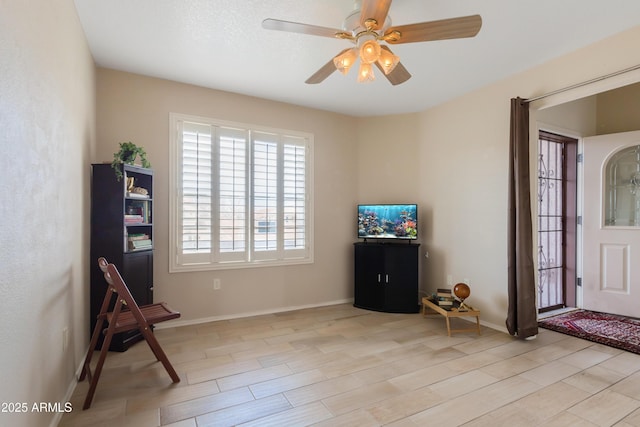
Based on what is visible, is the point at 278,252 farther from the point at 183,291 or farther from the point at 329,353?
the point at 329,353

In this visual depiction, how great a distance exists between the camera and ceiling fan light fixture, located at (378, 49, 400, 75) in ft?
6.16

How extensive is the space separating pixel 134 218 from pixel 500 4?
332 cm

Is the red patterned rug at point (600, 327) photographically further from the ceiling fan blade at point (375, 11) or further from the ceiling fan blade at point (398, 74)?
the ceiling fan blade at point (375, 11)

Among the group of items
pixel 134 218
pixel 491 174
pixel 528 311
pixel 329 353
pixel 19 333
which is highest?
pixel 491 174

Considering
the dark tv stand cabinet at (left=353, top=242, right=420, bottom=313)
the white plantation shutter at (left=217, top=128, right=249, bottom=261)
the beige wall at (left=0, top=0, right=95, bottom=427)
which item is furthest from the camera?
the dark tv stand cabinet at (left=353, top=242, right=420, bottom=313)

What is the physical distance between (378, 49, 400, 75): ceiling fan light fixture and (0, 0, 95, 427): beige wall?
173 centimetres

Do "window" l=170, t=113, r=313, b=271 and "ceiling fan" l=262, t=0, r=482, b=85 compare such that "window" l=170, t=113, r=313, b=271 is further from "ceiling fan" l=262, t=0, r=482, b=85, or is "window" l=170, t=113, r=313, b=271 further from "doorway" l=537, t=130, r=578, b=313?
"doorway" l=537, t=130, r=578, b=313

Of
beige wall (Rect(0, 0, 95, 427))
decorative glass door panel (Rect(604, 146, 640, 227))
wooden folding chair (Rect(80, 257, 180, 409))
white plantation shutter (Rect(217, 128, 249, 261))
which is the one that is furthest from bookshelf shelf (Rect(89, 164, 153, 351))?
decorative glass door panel (Rect(604, 146, 640, 227))

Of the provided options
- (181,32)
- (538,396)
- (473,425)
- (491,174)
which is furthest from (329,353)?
(181,32)

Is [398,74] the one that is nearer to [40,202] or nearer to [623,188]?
[40,202]

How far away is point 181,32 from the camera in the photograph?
94.4 inches

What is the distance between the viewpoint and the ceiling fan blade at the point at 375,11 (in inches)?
61.5

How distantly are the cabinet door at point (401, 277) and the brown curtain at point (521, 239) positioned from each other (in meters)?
1.07

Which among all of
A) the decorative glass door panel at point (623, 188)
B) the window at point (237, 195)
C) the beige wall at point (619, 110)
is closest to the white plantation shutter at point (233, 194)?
the window at point (237, 195)
